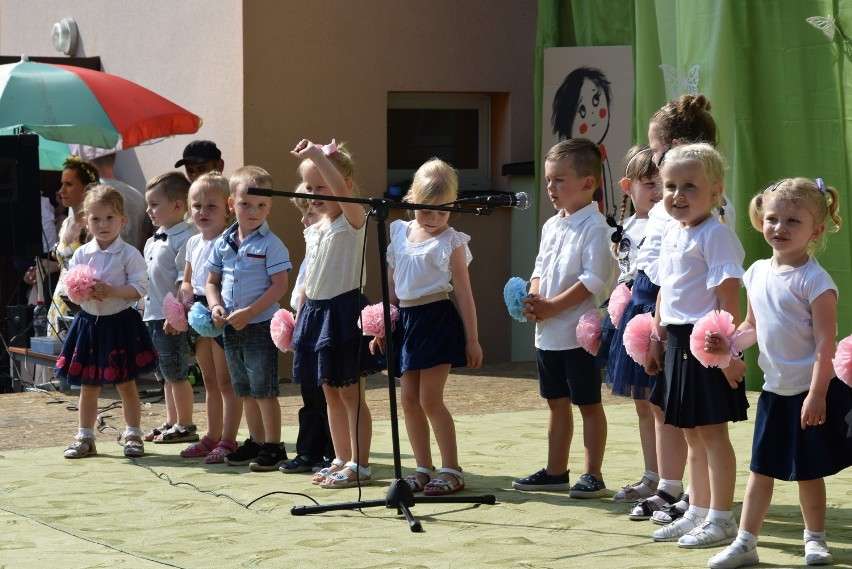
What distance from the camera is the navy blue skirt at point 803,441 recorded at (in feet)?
13.4

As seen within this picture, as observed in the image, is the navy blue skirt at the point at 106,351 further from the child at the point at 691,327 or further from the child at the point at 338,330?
the child at the point at 691,327

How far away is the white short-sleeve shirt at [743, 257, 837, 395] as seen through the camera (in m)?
4.11

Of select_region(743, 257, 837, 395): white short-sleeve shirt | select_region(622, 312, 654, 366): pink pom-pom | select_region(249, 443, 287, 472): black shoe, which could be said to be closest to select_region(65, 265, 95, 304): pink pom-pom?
select_region(249, 443, 287, 472): black shoe

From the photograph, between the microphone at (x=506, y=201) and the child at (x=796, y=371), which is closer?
the child at (x=796, y=371)

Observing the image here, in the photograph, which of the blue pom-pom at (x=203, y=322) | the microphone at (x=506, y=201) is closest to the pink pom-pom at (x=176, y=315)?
the blue pom-pom at (x=203, y=322)

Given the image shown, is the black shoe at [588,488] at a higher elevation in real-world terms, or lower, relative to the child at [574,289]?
lower

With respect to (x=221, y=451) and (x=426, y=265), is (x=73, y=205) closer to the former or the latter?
(x=221, y=451)

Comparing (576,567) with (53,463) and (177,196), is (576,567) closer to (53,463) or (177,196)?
(53,463)

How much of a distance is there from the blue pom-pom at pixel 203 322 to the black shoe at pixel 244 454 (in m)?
0.58

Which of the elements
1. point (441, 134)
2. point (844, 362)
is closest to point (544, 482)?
point (844, 362)

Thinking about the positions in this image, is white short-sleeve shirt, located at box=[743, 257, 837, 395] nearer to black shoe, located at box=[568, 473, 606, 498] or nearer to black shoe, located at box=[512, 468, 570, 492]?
black shoe, located at box=[568, 473, 606, 498]

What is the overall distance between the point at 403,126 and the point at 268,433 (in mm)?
5371

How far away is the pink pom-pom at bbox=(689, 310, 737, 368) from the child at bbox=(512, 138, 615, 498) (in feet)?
3.51

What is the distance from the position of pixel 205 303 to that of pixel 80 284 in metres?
0.64
